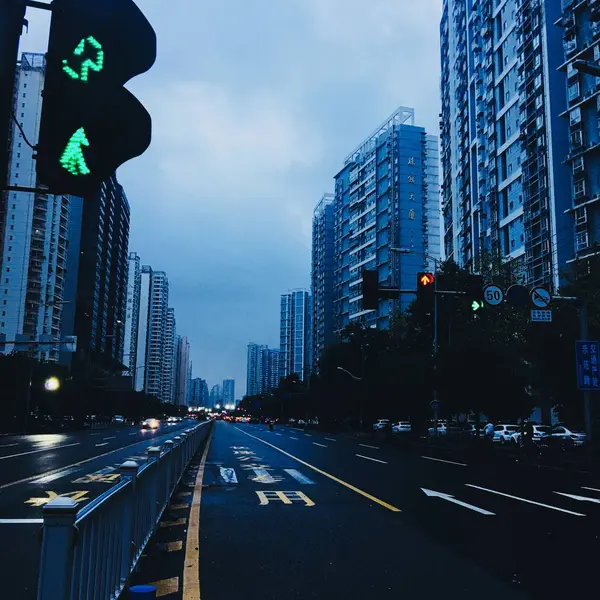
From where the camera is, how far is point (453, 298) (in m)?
43.8

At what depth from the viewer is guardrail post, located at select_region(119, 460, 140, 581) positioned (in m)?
5.59

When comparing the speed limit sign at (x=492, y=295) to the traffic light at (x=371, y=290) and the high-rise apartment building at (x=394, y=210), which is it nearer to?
the traffic light at (x=371, y=290)

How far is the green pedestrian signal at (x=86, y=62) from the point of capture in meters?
3.46

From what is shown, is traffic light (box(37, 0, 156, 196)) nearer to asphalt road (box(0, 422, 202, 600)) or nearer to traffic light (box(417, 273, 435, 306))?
asphalt road (box(0, 422, 202, 600))

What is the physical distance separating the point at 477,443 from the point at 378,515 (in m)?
24.8

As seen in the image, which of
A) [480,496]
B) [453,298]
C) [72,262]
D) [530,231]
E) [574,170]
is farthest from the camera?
[72,262]

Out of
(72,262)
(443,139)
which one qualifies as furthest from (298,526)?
(72,262)

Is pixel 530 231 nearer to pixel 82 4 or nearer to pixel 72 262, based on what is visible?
pixel 82 4

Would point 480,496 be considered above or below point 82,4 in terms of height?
below

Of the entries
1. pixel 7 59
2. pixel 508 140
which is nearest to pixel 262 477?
pixel 7 59

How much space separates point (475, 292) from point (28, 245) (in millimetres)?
115042

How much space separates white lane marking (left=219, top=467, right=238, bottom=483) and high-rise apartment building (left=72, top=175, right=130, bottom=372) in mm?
105193

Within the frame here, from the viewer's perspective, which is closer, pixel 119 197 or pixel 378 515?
pixel 378 515

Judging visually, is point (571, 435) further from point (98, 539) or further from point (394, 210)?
point (394, 210)
